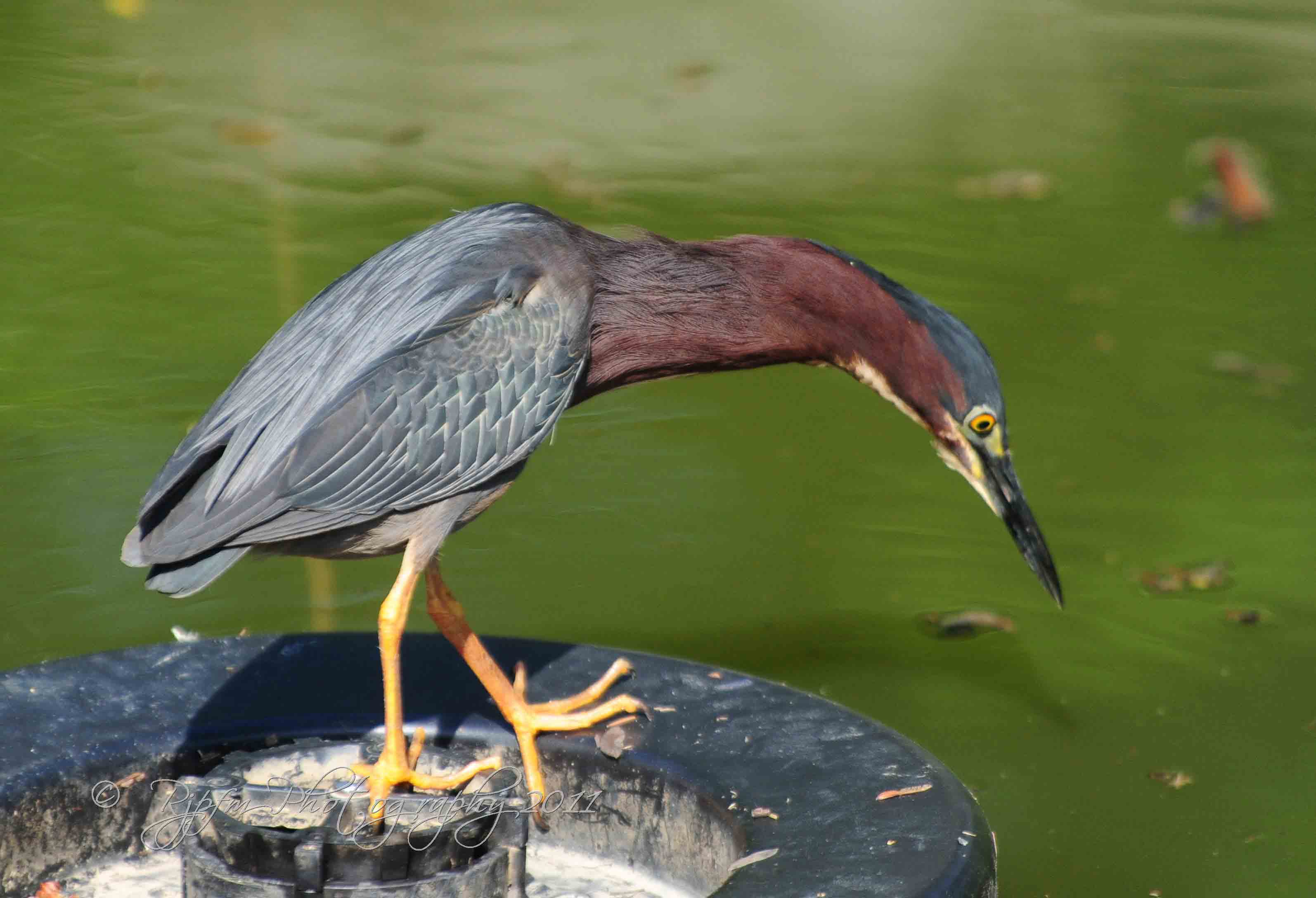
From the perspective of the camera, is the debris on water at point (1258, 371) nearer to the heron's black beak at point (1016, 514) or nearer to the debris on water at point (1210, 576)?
the debris on water at point (1210, 576)

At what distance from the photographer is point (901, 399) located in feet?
9.68

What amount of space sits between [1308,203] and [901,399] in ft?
19.8

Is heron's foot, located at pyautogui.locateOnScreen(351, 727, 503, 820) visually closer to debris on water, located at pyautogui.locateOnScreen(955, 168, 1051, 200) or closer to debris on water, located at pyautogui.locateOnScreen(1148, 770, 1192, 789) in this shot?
debris on water, located at pyautogui.locateOnScreen(1148, 770, 1192, 789)

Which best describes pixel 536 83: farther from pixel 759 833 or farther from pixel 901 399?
pixel 759 833

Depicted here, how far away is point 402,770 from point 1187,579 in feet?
10.3

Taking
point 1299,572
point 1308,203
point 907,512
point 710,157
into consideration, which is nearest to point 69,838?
point 907,512

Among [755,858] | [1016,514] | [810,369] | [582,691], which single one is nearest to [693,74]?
[810,369]

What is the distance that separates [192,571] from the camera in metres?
2.50

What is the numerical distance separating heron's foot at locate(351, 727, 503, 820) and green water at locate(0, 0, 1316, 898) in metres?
1.49

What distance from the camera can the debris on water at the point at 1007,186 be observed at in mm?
8234

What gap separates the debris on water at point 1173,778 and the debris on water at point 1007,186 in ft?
15.0

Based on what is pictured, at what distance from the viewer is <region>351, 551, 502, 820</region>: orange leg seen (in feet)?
7.85

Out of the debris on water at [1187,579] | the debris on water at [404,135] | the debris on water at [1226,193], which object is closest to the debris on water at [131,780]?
the debris on water at [1187,579]

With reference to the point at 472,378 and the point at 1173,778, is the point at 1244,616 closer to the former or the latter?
the point at 1173,778
